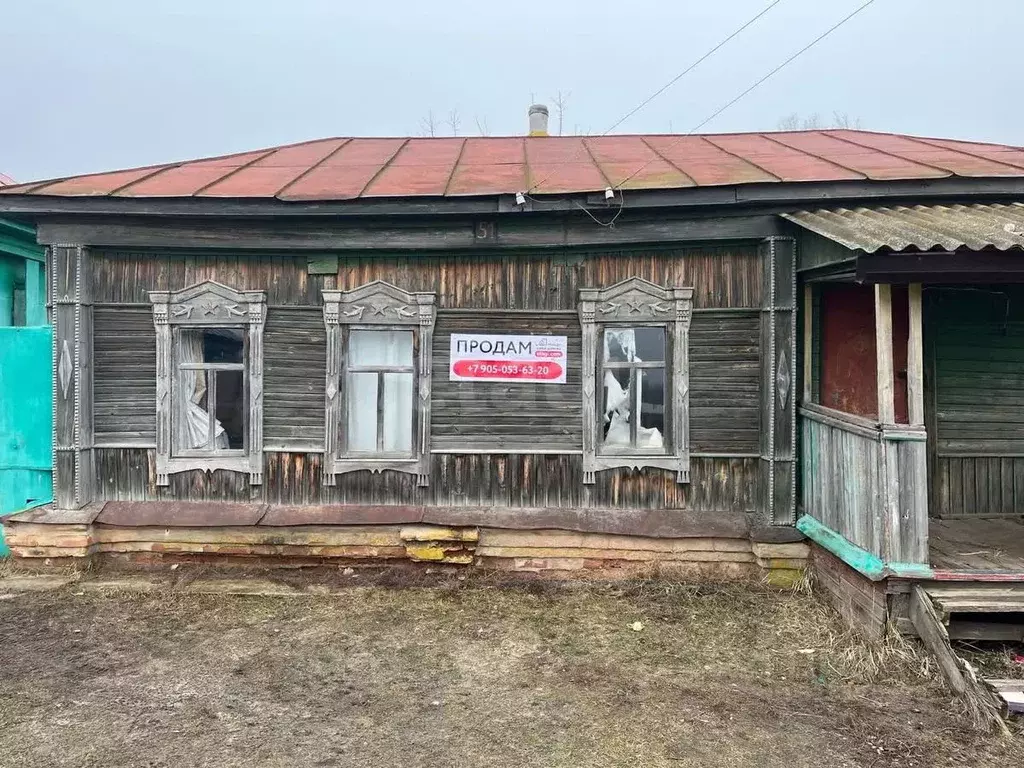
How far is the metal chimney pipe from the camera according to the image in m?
9.76

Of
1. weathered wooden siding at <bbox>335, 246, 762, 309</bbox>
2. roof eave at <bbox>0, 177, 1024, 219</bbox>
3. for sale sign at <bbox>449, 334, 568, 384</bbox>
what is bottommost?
for sale sign at <bbox>449, 334, 568, 384</bbox>

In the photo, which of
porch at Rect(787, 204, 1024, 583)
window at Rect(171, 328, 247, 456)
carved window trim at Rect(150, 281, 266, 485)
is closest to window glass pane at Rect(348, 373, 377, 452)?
carved window trim at Rect(150, 281, 266, 485)

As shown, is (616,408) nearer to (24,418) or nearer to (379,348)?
(379,348)

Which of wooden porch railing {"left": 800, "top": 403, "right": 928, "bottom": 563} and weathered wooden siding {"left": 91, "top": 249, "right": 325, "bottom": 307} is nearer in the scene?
wooden porch railing {"left": 800, "top": 403, "right": 928, "bottom": 563}

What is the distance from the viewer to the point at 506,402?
6.31 metres

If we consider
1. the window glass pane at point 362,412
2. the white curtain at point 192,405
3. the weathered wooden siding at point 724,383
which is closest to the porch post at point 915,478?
the weathered wooden siding at point 724,383

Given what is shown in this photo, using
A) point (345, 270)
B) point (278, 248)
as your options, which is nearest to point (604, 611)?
point (345, 270)

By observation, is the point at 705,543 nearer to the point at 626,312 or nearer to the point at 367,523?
the point at 626,312

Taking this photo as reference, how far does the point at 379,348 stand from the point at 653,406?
265 cm

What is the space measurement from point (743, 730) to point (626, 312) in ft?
11.6

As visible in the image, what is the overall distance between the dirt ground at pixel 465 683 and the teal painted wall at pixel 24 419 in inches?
52.4

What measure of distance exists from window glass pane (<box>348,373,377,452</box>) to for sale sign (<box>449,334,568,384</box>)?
0.84 meters

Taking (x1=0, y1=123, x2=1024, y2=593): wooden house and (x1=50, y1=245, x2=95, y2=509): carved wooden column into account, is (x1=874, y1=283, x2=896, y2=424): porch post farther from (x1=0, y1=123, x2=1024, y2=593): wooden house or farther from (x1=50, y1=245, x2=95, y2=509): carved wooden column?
(x1=50, y1=245, x2=95, y2=509): carved wooden column

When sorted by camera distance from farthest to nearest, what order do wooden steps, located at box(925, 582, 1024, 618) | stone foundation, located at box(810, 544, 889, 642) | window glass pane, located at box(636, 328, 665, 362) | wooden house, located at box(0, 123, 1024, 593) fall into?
window glass pane, located at box(636, 328, 665, 362) → wooden house, located at box(0, 123, 1024, 593) → stone foundation, located at box(810, 544, 889, 642) → wooden steps, located at box(925, 582, 1024, 618)
